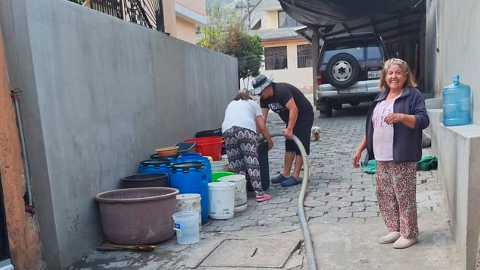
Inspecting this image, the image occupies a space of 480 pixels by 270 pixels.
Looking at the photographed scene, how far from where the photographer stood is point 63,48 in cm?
383

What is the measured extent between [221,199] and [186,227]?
0.80 metres

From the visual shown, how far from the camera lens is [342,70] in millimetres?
11508

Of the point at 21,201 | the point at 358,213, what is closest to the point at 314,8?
the point at 358,213

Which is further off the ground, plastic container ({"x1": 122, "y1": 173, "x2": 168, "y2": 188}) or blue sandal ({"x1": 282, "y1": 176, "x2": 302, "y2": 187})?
plastic container ({"x1": 122, "y1": 173, "x2": 168, "y2": 188})

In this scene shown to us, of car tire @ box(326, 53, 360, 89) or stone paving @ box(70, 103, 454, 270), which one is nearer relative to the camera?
stone paving @ box(70, 103, 454, 270)

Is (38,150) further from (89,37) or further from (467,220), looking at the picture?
(467,220)

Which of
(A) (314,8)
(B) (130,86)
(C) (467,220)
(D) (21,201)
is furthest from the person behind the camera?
(A) (314,8)

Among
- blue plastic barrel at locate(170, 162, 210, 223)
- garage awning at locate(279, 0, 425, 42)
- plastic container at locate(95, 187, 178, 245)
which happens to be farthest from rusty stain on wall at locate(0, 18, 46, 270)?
garage awning at locate(279, 0, 425, 42)

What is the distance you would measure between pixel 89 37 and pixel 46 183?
1.52m

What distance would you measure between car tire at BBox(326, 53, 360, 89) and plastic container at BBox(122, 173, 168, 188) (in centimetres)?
768

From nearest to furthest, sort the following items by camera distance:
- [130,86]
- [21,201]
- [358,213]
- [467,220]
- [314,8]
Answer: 1. [467,220]
2. [21,201]
3. [358,213]
4. [130,86]
5. [314,8]

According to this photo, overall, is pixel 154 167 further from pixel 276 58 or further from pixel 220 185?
pixel 276 58

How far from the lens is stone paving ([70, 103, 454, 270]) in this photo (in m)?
3.79

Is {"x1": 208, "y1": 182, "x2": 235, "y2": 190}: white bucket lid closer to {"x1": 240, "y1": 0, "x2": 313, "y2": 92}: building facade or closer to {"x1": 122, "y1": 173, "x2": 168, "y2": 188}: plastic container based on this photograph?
{"x1": 122, "y1": 173, "x2": 168, "y2": 188}: plastic container
